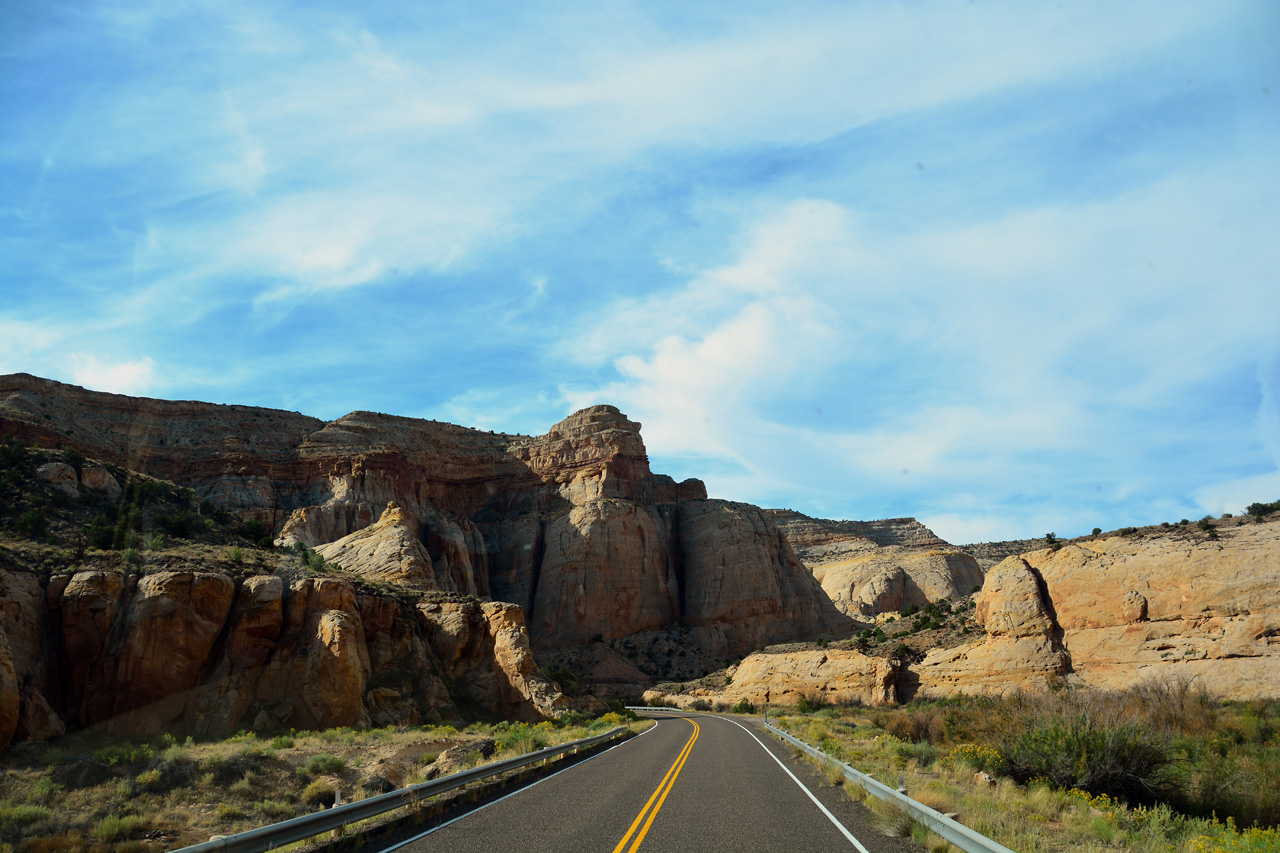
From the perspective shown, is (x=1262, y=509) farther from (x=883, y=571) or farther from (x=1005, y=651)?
(x=883, y=571)

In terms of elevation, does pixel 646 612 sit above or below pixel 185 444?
below

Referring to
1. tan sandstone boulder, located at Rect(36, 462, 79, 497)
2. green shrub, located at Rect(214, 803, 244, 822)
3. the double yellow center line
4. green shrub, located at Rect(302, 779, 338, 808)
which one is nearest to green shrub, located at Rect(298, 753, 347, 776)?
green shrub, located at Rect(302, 779, 338, 808)

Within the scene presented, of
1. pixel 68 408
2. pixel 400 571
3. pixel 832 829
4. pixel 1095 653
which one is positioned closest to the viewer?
pixel 832 829

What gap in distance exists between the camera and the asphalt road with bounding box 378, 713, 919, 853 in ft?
29.5

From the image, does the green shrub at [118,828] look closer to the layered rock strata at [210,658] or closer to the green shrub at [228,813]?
the green shrub at [228,813]

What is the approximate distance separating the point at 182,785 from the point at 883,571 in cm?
9525

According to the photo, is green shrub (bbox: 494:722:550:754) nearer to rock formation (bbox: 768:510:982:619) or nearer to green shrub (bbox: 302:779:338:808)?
green shrub (bbox: 302:779:338:808)

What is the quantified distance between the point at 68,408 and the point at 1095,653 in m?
90.0

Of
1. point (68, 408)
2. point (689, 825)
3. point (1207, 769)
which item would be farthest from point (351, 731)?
point (68, 408)

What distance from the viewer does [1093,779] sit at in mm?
12414

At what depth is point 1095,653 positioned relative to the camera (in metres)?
37.6

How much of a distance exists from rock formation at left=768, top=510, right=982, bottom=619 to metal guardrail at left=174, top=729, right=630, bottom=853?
269 feet

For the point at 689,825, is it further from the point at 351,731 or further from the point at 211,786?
the point at 351,731

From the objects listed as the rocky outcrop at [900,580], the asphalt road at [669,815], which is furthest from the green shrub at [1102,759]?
the rocky outcrop at [900,580]
